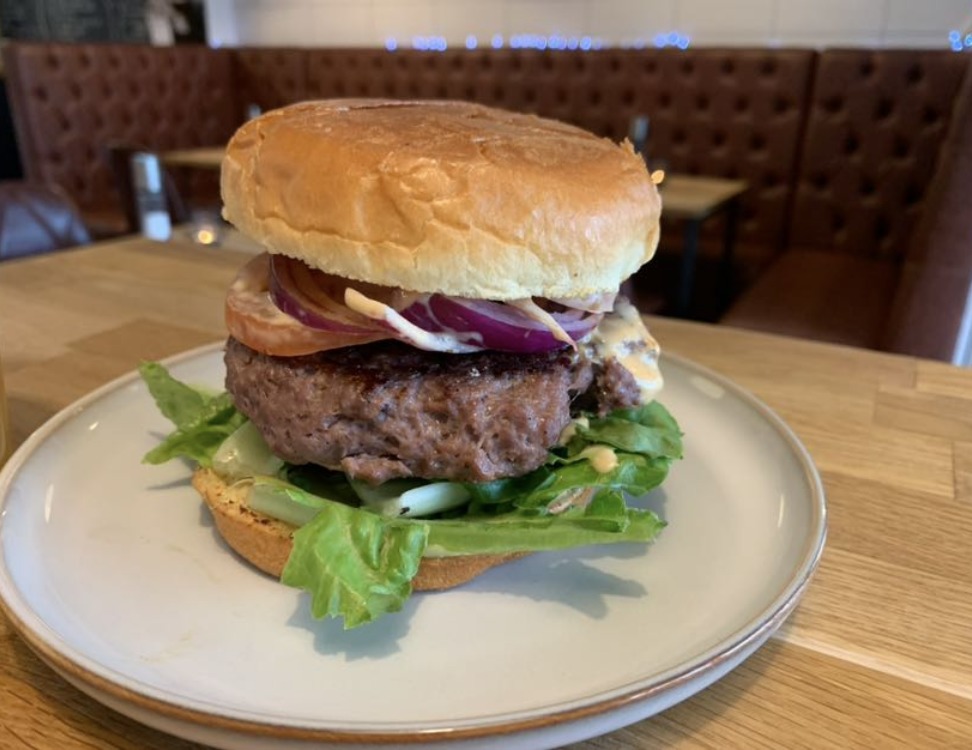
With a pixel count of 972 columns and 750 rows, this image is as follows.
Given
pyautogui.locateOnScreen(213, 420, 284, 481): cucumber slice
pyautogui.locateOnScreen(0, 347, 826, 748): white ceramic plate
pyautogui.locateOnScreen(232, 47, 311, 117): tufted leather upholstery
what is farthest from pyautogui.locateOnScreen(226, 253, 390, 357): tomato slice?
pyautogui.locateOnScreen(232, 47, 311, 117): tufted leather upholstery

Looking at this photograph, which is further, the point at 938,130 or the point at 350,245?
the point at 938,130

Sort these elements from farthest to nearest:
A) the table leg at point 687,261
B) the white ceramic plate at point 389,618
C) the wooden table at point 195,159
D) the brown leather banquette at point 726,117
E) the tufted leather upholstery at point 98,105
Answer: the tufted leather upholstery at point 98,105 → the wooden table at point 195,159 → the brown leather banquette at point 726,117 → the table leg at point 687,261 → the white ceramic plate at point 389,618

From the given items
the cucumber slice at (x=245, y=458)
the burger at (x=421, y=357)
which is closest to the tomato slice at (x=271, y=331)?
the burger at (x=421, y=357)

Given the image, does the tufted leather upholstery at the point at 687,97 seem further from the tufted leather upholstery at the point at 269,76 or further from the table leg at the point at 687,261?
the tufted leather upholstery at the point at 269,76

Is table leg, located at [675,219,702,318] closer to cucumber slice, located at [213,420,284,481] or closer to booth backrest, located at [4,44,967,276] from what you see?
booth backrest, located at [4,44,967,276]

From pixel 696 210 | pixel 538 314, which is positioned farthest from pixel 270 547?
pixel 696 210

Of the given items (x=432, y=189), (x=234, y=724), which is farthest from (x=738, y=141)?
(x=234, y=724)

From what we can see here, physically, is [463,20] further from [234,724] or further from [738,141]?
[234,724]
